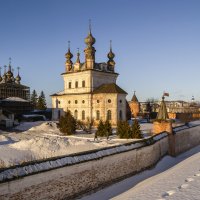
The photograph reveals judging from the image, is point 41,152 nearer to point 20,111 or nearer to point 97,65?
point 97,65

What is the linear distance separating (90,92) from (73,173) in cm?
2969

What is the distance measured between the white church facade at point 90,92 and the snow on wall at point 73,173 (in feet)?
72.3

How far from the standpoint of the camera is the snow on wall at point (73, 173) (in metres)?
9.98

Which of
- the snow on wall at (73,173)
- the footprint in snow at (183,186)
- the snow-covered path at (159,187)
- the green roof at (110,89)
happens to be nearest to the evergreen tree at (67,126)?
the green roof at (110,89)

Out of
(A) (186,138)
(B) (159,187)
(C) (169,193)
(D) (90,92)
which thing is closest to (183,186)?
(B) (159,187)

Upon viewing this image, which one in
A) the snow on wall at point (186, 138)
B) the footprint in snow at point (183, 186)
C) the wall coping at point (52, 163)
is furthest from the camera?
the snow on wall at point (186, 138)

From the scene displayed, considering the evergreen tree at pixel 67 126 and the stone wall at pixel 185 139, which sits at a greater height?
the evergreen tree at pixel 67 126

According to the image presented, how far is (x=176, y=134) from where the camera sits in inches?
954

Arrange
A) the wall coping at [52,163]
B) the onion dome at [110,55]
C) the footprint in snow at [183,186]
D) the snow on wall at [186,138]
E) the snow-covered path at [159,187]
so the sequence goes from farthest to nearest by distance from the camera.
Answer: the onion dome at [110,55] < the snow on wall at [186,138] < the footprint in snow at [183,186] < the snow-covered path at [159,187] < the wall coping at [52,163]

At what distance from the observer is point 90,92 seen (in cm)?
4156

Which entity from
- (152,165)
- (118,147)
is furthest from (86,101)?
(118,147)

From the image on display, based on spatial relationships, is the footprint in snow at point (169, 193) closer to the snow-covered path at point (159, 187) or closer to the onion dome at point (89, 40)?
the snow-covered path at point (159, 187)

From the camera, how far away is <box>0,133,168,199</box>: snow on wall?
9984 millimetres

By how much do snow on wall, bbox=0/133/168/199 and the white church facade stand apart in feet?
72.3
